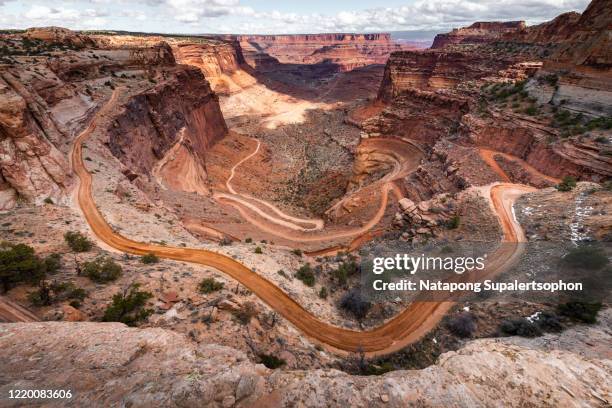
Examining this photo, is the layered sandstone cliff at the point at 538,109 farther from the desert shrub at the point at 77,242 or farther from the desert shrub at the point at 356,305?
the desert shrub at the point at 77,242

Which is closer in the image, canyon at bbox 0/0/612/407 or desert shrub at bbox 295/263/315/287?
canyon at bbox 0/0/612/407

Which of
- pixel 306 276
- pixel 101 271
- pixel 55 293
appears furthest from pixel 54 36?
pixel 306 276

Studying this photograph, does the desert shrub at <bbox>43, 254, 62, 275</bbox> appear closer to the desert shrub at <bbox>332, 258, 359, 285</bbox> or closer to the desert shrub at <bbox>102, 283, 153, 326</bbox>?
the desert shrub at <bbox>102, 283, 153, 326</bbox>

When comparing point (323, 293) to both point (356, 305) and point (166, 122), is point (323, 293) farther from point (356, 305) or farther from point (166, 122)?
point (166, 122)

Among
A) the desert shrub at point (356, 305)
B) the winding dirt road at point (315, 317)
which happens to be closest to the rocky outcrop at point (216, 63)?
the winding dirt road at point (315, 317)

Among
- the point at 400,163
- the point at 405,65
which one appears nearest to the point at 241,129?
the point at 405,65

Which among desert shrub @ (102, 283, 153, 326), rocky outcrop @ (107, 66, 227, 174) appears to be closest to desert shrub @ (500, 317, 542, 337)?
desert shrub @ (102, 283, 153, 326)
